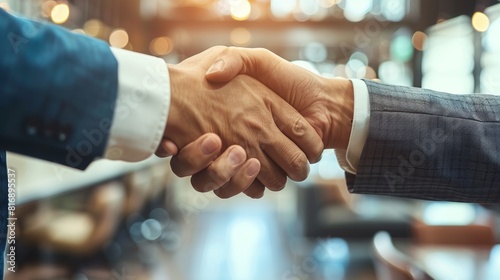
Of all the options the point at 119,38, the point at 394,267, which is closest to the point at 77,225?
the point at 394,267

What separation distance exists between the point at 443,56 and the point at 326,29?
9.23 ft

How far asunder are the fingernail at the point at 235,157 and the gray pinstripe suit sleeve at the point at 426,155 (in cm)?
30

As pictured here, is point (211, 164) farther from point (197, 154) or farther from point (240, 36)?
point (240, 36)

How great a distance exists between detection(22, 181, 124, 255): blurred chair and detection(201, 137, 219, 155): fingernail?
8.18 feet

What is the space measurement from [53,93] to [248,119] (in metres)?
0.62

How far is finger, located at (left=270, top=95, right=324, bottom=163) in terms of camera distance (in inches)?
→ 64.4

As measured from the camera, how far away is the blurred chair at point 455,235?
10.1ft

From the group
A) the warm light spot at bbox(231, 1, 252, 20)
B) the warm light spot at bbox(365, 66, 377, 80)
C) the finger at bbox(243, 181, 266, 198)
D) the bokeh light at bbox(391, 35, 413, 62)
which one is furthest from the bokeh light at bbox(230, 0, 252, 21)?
the finger at bbox(243, 181, 266, 198)

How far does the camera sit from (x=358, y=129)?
1.53 metres

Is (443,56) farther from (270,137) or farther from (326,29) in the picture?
(270,137)

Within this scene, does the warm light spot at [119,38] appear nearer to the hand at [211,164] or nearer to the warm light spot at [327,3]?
the warm light spot at [327,3]

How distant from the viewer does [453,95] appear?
1588mm

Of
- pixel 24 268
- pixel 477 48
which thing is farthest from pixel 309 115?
pixel 477 48

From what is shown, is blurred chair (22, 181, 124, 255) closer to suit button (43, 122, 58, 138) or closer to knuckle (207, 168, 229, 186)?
knuckle (207, 168, 229, 186)
